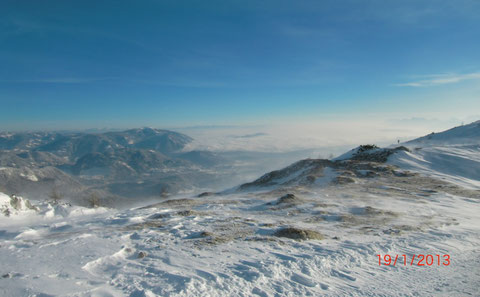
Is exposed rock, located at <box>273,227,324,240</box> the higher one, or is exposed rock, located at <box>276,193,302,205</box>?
exposed rock, located at <box>273,227,324,240</box>

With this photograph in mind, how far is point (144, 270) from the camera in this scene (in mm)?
7434

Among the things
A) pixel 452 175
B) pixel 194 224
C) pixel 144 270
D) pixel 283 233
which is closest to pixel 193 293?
pixel 144 270

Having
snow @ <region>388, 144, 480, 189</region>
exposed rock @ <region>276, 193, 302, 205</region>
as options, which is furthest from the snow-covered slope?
exposed rock @ <region>276, 193, 302, 205</region>

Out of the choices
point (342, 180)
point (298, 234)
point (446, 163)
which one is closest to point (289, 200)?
point (298, 234)

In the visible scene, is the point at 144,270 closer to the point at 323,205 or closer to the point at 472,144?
the point at 323,205

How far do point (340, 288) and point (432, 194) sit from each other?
62.7 feet
